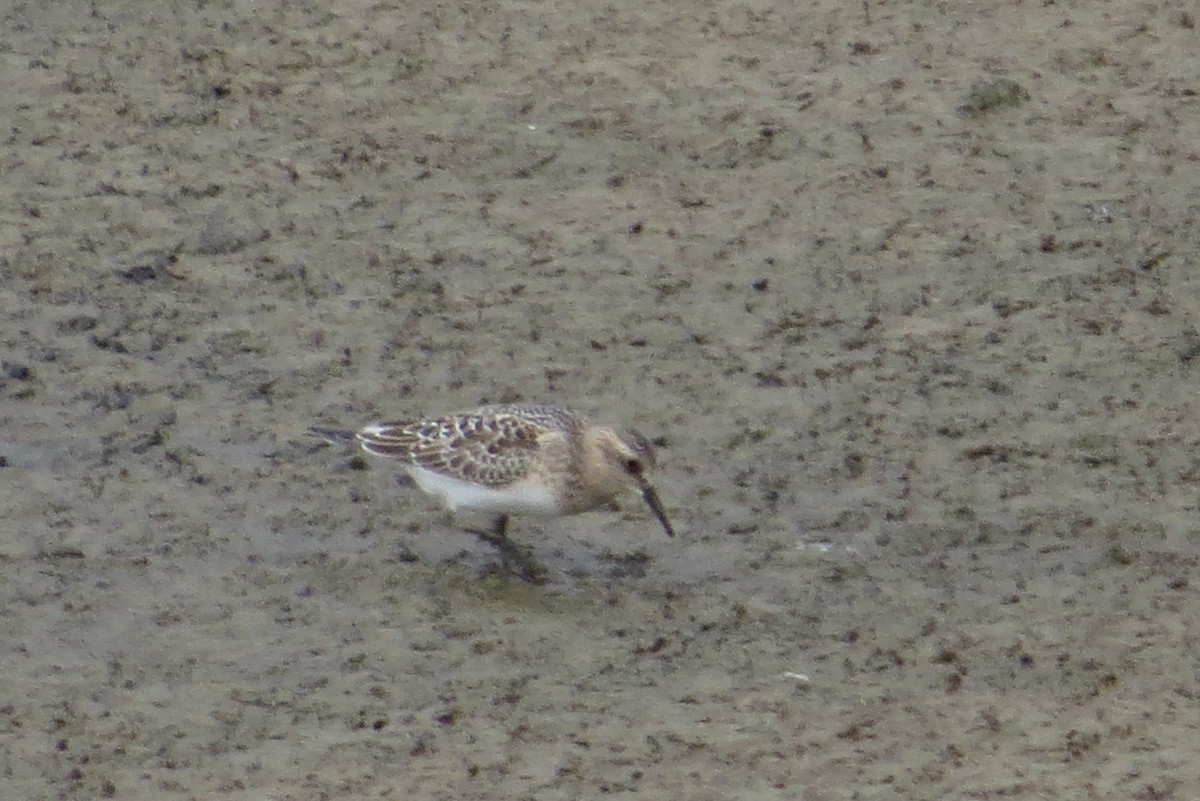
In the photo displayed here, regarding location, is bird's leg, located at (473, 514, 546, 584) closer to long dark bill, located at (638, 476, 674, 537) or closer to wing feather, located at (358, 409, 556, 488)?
wing feather, located at (358, 409, 556, 488)

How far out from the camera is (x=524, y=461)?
817 centimetres

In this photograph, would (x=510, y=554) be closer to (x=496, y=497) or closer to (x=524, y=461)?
(x=496, y=497)

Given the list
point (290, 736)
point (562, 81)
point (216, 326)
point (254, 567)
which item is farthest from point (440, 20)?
point (290, 736)

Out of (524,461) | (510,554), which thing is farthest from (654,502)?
(510,554)

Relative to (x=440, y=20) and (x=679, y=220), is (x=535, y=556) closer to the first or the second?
(x=679, y=220)

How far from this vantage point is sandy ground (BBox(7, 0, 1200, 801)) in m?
7.11

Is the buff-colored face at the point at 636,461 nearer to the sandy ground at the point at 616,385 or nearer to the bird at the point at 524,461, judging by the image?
the bird at the point at 524,461

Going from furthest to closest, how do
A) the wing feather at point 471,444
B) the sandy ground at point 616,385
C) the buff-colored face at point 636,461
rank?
1. the wing feather at point 471,444
2. the buff-colored face at point 636,461
3. the sandy ground at point 616,385

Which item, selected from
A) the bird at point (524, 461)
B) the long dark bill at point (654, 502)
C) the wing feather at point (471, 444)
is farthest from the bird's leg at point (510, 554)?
the long dark bill at point (654, 502)

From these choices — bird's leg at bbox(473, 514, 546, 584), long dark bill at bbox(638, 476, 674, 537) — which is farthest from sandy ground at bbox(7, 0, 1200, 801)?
long dark bill at bbox(638, 476, 674, 537)

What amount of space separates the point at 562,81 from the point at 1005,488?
4047mm

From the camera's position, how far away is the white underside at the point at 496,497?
8.16 meters

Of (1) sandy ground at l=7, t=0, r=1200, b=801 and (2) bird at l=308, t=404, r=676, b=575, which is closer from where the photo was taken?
(1) sandy ground at l=7, t=0, r=1200, b=801

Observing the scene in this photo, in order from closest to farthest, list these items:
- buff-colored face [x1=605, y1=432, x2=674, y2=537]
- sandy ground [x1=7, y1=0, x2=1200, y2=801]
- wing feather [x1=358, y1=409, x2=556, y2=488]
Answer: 1. sandy ground [x1=7, y1=0, x2=1200, y2=801]
2. buff-colored face [x1=605, y1=432, x2=674, y2=537]
3. wing feather [x1=358, y1=409, x2=556, y2=488]
